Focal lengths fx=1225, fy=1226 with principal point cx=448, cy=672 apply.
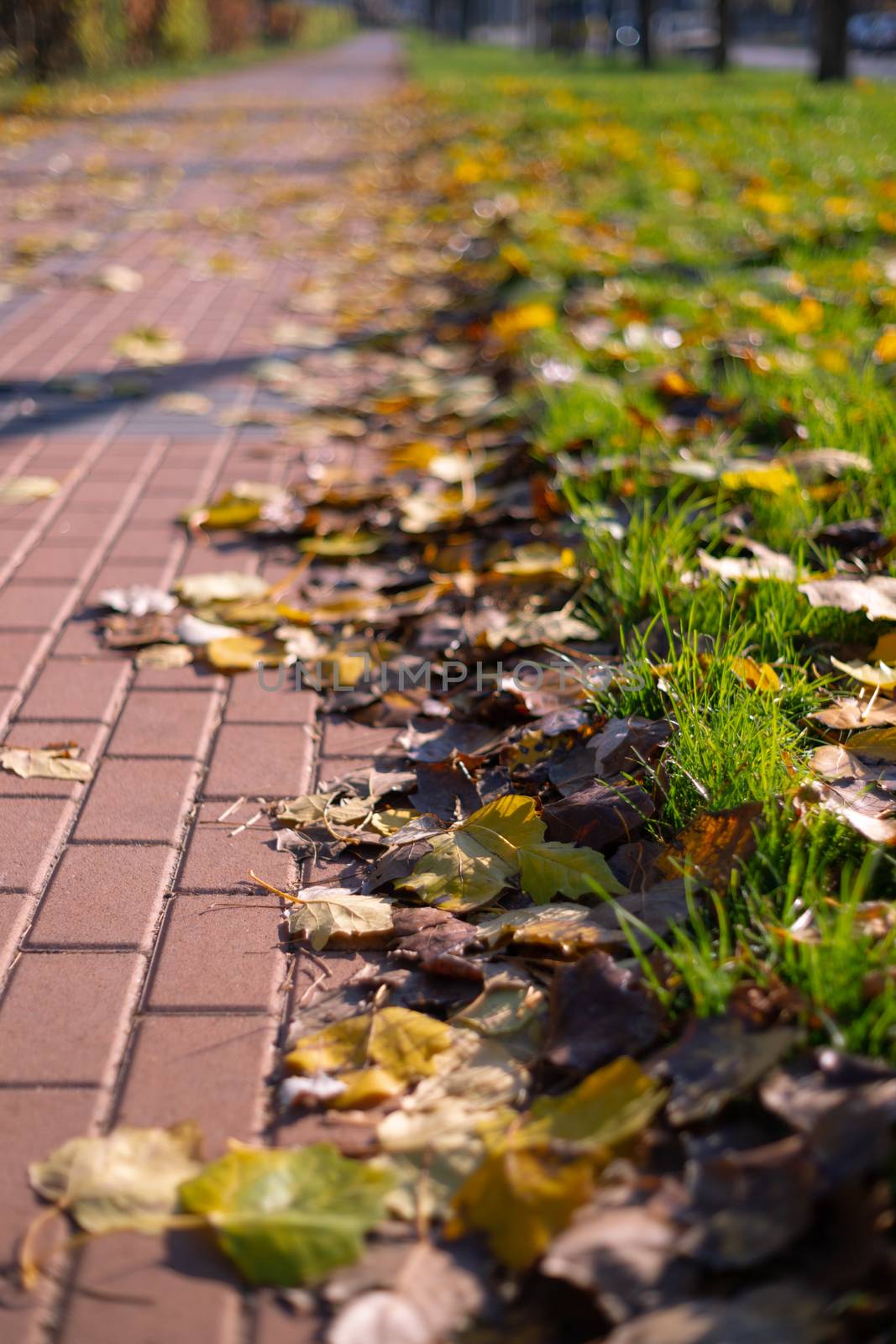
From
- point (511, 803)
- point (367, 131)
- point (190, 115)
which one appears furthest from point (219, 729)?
point (190, 115)

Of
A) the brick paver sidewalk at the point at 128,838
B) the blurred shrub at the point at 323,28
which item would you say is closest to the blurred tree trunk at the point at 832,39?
the brick paver sidewalk at the point at 128,838

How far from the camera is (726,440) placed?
11.2ft

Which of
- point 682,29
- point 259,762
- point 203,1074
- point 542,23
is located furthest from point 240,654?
point 682,29

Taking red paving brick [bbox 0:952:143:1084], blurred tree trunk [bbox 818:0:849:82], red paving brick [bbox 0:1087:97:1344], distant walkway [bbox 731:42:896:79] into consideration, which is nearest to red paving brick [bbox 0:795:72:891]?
red paving brick [bbox 0:952:143:1084]

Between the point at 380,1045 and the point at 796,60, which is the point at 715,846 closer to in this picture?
the point at 380,1045

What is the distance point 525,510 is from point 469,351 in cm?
198

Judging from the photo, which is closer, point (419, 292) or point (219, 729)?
point (219, 729)

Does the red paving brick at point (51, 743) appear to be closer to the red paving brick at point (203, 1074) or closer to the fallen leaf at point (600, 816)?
the red paving brick at point (203, 1074)

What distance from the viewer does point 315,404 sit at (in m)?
4.55

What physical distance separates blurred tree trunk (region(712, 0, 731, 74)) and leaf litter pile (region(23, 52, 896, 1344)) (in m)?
17.3

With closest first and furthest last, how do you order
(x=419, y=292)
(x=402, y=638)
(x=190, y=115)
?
(x=402, y=638) < (x=419, y=292) < (x=190, y=115)

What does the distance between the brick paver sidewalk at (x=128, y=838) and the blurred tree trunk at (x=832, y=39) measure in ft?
45.4

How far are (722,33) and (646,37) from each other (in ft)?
9.31

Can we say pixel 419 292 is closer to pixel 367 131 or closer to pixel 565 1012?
pixel 565 1012
